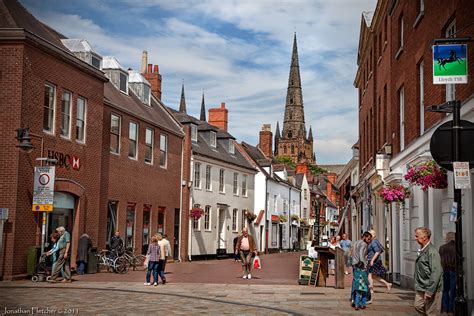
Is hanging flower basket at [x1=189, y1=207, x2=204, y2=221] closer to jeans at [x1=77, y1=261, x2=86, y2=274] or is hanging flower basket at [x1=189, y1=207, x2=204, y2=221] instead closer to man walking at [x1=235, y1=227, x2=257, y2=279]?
jeans at [x1=77, y1=261, x2=86, y2=274]

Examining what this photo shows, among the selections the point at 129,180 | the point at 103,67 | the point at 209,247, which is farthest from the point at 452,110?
the point at 209,247

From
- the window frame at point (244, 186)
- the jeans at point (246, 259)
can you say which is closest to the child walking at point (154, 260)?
the jeans at point (246, 259)

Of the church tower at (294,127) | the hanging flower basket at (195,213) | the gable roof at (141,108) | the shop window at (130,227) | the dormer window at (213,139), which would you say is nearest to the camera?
the gable roof at (141,108)

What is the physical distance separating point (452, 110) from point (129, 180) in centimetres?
2161

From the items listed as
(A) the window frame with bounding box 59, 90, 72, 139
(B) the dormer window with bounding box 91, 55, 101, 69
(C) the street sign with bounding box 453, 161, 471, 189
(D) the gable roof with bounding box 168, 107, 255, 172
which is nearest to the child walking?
(A) the window frame with bounding box 59, 90, 72, 139

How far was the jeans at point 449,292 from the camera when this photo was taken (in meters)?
11.7

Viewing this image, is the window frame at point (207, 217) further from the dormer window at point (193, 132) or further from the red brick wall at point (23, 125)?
the red brick wall at point (23, 125)

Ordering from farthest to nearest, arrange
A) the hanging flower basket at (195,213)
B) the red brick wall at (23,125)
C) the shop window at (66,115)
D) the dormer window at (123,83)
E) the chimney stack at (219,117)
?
the chimney stack at (219,117)
the hanging flower basket at (195,213)
the dormer window at (123,83)
the shop window at (66,115)
the red brick wall at (23,125)

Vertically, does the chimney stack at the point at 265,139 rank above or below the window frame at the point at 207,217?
above

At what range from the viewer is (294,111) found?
176 m

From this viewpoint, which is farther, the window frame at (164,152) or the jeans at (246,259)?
the window frame at (164,152)

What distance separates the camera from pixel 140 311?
1271 centimetres

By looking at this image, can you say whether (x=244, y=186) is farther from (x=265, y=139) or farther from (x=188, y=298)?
(x=188, y=298)

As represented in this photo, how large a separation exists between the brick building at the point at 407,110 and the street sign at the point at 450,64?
69.2 inches
